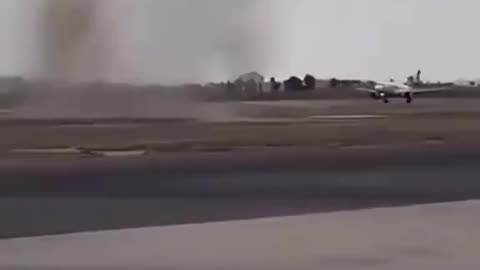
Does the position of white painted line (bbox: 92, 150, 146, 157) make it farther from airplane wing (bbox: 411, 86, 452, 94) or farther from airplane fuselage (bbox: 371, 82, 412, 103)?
airplane wing (bbox: 411, 86, 452, 94)

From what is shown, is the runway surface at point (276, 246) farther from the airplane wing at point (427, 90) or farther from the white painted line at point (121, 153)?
the airplane wing at point (427, 90)

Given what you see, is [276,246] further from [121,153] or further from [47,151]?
[47,151]

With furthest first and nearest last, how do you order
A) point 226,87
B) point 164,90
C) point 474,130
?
point 226,87 → point 164,90 → point 474,130

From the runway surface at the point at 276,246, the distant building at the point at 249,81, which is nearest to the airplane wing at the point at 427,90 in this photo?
the distant building at the point at 249,81

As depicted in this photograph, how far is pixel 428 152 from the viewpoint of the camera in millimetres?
25953

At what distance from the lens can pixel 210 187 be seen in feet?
54.4

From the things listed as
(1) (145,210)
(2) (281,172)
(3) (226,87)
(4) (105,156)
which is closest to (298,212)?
(1) (145,210)

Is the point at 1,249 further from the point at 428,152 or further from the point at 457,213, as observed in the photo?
the point at 428,152

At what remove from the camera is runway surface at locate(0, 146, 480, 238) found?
501 inches

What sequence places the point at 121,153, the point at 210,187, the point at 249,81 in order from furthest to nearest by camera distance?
the point at 249,81
the point at 121,153
the point at 210,187

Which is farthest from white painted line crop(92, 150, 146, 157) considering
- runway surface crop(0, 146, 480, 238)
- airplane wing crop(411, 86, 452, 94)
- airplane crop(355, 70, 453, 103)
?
airplane wing crop(411, 86, 452, 94)

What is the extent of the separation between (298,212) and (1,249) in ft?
15.5

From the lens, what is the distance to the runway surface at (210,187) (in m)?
12.7

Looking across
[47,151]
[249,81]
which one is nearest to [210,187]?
[47,151]
